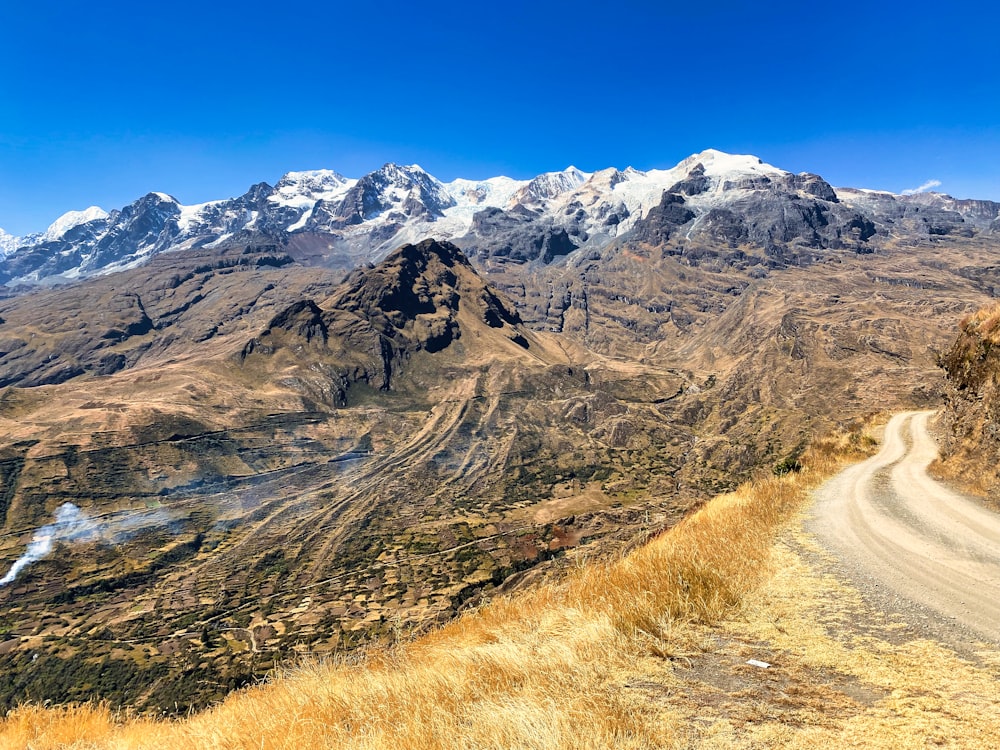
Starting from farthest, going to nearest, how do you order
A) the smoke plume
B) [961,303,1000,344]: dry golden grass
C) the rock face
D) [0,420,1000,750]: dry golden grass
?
1. the smoke plume
2. [961,303,1000,344]: dry golden grass
3. the rock face
4. [0,420,1000,750]: dry golden grass

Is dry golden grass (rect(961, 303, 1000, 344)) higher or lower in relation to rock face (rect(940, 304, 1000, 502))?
higher

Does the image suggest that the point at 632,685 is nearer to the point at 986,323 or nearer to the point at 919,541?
the point at 919,541

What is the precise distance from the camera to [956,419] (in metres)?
21.7

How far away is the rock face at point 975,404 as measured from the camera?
17375mm

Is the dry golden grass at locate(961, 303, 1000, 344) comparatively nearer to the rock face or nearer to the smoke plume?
the rock face

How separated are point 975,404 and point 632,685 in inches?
942

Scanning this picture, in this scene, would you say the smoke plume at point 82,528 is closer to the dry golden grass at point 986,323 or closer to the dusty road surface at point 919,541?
the dusty road surface at point 919,541

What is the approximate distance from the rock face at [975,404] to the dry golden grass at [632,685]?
13830mm

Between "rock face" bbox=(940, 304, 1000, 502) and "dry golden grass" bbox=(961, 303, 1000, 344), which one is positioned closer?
"rock face" bbox=(940, 304, 1000, 502)

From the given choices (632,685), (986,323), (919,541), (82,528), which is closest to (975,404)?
(986,323)

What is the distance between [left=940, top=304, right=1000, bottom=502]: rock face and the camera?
57.0ft

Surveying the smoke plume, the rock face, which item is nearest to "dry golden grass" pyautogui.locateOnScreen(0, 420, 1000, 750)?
the rock face

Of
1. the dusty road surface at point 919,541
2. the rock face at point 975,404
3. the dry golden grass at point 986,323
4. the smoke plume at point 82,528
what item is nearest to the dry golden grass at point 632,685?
the dusty road surface at point 919,541

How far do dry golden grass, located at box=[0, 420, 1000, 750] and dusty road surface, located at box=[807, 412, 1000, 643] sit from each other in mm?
1239
